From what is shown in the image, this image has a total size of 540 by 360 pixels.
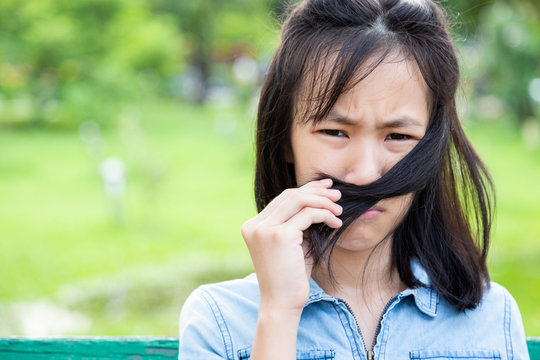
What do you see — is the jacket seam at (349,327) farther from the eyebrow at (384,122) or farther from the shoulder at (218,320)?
the eyebrow at (384,122)

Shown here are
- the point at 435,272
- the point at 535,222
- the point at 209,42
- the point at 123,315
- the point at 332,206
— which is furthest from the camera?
the point at 209,42

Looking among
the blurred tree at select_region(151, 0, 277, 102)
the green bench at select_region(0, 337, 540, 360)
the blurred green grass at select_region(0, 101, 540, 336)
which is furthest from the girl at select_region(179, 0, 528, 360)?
the blurred tree at select_region(151, 0, 277, 102)

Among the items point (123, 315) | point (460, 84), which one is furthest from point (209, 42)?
point (460, 84)

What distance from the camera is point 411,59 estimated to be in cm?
155

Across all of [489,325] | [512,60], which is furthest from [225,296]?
[512,60]

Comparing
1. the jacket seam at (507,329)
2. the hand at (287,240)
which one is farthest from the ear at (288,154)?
the jacket seam at (507,329)

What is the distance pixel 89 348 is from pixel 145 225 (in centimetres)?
617

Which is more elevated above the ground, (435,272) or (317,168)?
(317,168)

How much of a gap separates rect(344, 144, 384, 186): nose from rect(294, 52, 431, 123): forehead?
9cm

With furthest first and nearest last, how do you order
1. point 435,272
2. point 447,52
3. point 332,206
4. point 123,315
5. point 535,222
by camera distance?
1. point 535,222
2. point 123,315
3. point 435,272
4. point 447,52
5. point 332,206

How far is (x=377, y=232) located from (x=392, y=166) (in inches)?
6.5

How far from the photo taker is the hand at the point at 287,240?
143 cm

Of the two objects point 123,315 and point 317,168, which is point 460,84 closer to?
point 317,168

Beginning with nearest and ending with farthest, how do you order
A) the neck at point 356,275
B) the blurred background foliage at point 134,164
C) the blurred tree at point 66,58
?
the neck at point 356,275 < the blurred background foliage at point 134,164 < the blurred tree at point 66,58
